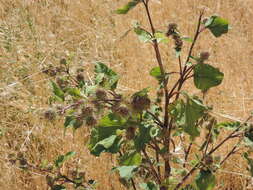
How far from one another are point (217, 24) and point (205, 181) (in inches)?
15.0

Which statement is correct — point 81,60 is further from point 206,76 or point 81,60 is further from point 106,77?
point 206,76

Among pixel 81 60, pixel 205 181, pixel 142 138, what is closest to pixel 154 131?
pixel 142 138

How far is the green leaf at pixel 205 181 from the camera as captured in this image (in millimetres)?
895

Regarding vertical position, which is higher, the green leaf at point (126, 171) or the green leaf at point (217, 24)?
the green leaf at point (217, 24)

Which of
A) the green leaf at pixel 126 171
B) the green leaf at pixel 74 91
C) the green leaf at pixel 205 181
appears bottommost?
the green leaf at pixel 205 181

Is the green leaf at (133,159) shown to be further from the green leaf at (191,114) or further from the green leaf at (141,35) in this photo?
the green leaf at (141,35)

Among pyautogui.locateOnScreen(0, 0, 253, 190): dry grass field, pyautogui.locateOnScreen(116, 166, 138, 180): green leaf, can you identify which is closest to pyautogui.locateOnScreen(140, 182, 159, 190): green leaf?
pyautogui.locateOnScreen(116, 166, 138, 180): green leaf

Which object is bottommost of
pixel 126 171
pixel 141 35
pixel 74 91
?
pixel 126 171

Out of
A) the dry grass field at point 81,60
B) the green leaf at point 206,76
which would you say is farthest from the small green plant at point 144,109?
→ the dry grass field at point 81,60

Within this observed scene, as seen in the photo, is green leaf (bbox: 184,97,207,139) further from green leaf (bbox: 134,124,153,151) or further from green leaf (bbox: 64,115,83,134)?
green leaf (bbox: 64,115,83,134)

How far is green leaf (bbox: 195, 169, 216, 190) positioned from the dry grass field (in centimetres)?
66

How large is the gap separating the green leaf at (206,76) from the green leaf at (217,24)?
0.29ft

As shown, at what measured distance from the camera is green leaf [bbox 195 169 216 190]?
90 cm

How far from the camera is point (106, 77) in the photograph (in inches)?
37.4
